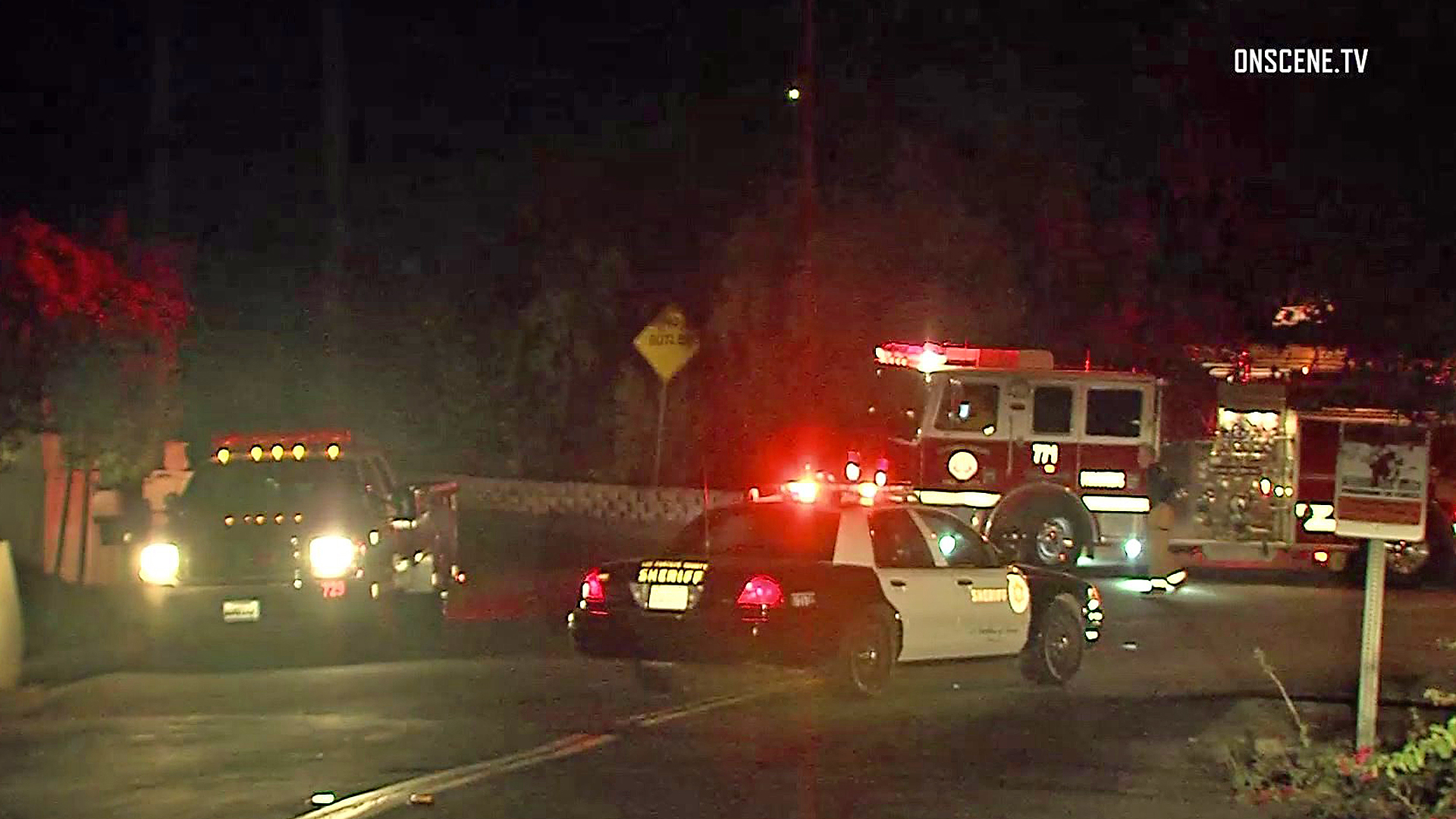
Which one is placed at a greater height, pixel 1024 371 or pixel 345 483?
pixel 1024 371

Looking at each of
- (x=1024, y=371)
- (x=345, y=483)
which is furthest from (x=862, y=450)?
(x=345, y=483)

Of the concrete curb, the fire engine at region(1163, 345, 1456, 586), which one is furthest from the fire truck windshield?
the fire engine at region(1163, 345, 1456, 586)

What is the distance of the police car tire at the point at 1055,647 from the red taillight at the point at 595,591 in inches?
126

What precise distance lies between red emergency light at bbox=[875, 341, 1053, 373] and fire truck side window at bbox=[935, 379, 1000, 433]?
232mm

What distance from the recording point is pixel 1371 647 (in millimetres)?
10242

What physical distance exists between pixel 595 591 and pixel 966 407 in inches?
335

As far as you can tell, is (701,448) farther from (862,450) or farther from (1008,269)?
(862,450)

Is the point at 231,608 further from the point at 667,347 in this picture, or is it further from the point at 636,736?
the point at 667,347

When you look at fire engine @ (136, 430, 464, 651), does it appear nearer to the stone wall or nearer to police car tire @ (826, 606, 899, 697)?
police car tire @ (826, 606, 899, 697)

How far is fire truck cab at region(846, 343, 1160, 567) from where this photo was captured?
2141 centimetres

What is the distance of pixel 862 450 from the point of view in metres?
21.9

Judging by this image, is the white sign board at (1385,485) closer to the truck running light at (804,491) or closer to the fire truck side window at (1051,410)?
the truck running light at (804,491)

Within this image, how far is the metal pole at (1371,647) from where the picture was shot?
1021 cm

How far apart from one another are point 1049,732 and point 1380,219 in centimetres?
391
